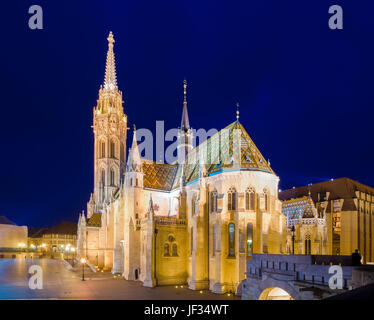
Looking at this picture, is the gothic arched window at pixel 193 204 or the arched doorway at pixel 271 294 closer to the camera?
the arched doorway at pixel 271 294

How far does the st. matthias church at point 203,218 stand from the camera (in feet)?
115

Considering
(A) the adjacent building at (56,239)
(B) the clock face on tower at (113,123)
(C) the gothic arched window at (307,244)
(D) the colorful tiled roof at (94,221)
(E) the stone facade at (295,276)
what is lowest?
(A) the adjacent building at (56,239)

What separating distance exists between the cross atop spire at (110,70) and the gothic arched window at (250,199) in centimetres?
4782

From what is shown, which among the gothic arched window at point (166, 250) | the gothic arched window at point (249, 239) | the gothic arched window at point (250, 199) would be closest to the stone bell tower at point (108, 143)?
the gothic arched window at point (166, 250)

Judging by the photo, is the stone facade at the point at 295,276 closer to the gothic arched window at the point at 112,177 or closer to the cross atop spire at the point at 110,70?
the gothic arched window at the point at 112,177

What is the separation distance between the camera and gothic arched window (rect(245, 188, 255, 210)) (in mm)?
35938

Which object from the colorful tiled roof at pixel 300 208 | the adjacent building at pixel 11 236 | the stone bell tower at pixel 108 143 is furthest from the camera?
the adjacent building at pixel 11 236

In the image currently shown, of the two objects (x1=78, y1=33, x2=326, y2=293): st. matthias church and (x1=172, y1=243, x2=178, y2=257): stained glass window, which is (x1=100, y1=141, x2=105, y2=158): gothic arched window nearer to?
(x1=78, y1=33, x2=326, y2=293): st. matthias church

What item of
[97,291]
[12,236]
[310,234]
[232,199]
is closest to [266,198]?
[232,199]

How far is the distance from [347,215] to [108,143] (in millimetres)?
44277

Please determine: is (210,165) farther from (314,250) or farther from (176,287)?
(314,250)

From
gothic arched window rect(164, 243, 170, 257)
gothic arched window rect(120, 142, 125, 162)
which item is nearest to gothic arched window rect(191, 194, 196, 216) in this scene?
gothic arched window rect(164, 243, 170, 257)

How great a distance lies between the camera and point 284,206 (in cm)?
5384
